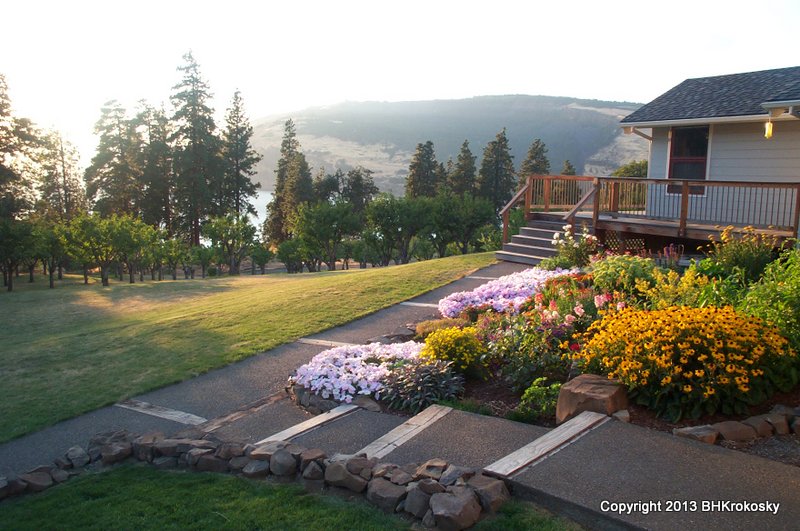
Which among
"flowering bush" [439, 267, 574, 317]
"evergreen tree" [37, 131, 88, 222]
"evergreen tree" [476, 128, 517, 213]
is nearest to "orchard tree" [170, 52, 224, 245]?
"evergreen tree" [37, 131, 88, 222]

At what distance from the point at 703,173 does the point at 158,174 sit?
42.1 metres

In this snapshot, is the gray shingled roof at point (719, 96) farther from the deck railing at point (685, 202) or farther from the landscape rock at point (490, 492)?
the landscape rock at point (490, 492)

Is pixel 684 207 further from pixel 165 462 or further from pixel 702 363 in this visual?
pixel 165 462

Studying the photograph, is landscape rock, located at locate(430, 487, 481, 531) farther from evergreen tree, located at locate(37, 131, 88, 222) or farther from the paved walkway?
evergreen tree, located at locate(37, 131, 88, 222)

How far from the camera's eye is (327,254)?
4091cm

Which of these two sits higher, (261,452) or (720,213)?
(720,213)

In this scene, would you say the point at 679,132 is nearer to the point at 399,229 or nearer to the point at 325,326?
the point at 325,326

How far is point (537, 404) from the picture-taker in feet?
17.3

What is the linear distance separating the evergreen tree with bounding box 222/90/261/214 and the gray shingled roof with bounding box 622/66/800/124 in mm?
39879

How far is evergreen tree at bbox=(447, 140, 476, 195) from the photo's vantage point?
2068 inches

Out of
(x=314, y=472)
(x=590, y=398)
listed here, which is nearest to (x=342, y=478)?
(x=314, y=472)

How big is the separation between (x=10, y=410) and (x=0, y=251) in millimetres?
25314

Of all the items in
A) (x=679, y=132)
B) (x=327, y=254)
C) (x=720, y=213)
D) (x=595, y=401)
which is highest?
(x=679, y=132)

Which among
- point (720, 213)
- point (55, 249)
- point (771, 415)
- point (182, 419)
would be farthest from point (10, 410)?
point (55, 249)
